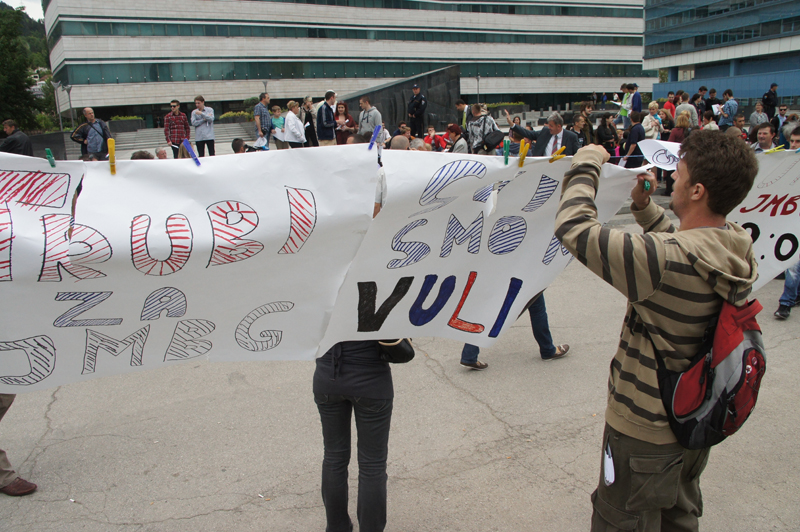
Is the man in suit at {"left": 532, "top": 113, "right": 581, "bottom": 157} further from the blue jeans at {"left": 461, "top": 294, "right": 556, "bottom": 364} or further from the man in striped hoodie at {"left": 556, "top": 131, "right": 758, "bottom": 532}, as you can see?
the man in striped hoodie at {"left": 556, "top": 131, "right": 758, "bottom": 532}

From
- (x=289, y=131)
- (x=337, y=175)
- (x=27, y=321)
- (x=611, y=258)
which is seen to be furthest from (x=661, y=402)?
(x=289, y=131)

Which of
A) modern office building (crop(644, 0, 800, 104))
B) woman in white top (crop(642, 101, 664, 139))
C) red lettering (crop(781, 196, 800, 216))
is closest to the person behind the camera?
red lettering (crop(781, 196, 800, 216))

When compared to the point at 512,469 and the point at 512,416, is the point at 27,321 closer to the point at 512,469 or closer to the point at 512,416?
the point at 512,469

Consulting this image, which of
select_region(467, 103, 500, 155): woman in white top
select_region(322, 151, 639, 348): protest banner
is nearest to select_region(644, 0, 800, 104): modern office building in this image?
select_region(467, 103, 500, 155): woman in white top

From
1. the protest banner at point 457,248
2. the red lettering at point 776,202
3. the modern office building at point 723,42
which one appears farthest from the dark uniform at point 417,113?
the modern office building at point 723,42

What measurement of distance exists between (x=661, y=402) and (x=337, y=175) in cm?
152

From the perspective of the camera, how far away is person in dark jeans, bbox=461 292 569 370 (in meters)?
4.81

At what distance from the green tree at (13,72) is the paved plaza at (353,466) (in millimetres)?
47161

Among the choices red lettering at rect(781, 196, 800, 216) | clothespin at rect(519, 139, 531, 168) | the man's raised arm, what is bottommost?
red lettering at rect(781, 196, 800, 216)

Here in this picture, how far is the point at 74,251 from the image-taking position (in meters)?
2.29

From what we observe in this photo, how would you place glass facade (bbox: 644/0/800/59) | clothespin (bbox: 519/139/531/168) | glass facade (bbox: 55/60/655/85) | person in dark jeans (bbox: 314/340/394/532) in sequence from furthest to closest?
glass facade (bbox: 644/0/800/59), glass facade (bbox: 55/60/655/85), clothespin (bbox: 519/139/531/168), person in dark jeans (bbox: 314/340/394/532)

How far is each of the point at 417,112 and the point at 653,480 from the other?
14.7 meters

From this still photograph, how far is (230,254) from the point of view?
2.42m

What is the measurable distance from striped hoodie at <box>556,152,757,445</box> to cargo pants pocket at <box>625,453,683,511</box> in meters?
0.08
